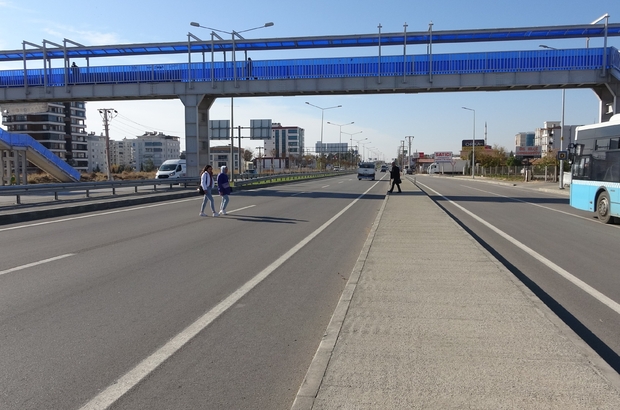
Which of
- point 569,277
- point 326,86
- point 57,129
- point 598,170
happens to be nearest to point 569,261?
point 569,277

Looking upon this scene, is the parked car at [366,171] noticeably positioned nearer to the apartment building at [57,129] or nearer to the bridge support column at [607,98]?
Result: the bridge support column at [607,98]

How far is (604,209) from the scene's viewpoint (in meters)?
16.2

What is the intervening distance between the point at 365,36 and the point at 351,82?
285 cm

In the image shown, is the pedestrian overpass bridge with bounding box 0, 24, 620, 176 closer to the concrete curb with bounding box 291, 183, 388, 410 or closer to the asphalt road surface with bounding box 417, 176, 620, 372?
the asphalt road surface with bounding box 417, 176, 620, 372

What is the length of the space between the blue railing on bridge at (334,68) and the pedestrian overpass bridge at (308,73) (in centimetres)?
6

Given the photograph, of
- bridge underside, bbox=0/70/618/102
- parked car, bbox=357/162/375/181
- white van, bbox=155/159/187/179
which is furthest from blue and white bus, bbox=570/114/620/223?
parked car, bbox=357/162/375/181

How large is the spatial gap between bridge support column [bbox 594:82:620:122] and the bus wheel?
46.3ft

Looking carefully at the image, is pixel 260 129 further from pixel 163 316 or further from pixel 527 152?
pixel 527 152

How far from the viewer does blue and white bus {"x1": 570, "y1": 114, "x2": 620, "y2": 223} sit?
1570cm

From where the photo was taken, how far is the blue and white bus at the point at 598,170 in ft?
51.5

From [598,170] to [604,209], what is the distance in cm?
144

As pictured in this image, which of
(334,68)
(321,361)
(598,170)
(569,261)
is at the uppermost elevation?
(334,68)

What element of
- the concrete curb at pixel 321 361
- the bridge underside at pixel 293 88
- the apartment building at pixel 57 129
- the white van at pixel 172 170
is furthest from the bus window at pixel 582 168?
the apartment building at pixel 57 129

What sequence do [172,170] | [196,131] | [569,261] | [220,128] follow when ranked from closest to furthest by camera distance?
[569,261]
[196,131]
[220,128]
[172,170]
